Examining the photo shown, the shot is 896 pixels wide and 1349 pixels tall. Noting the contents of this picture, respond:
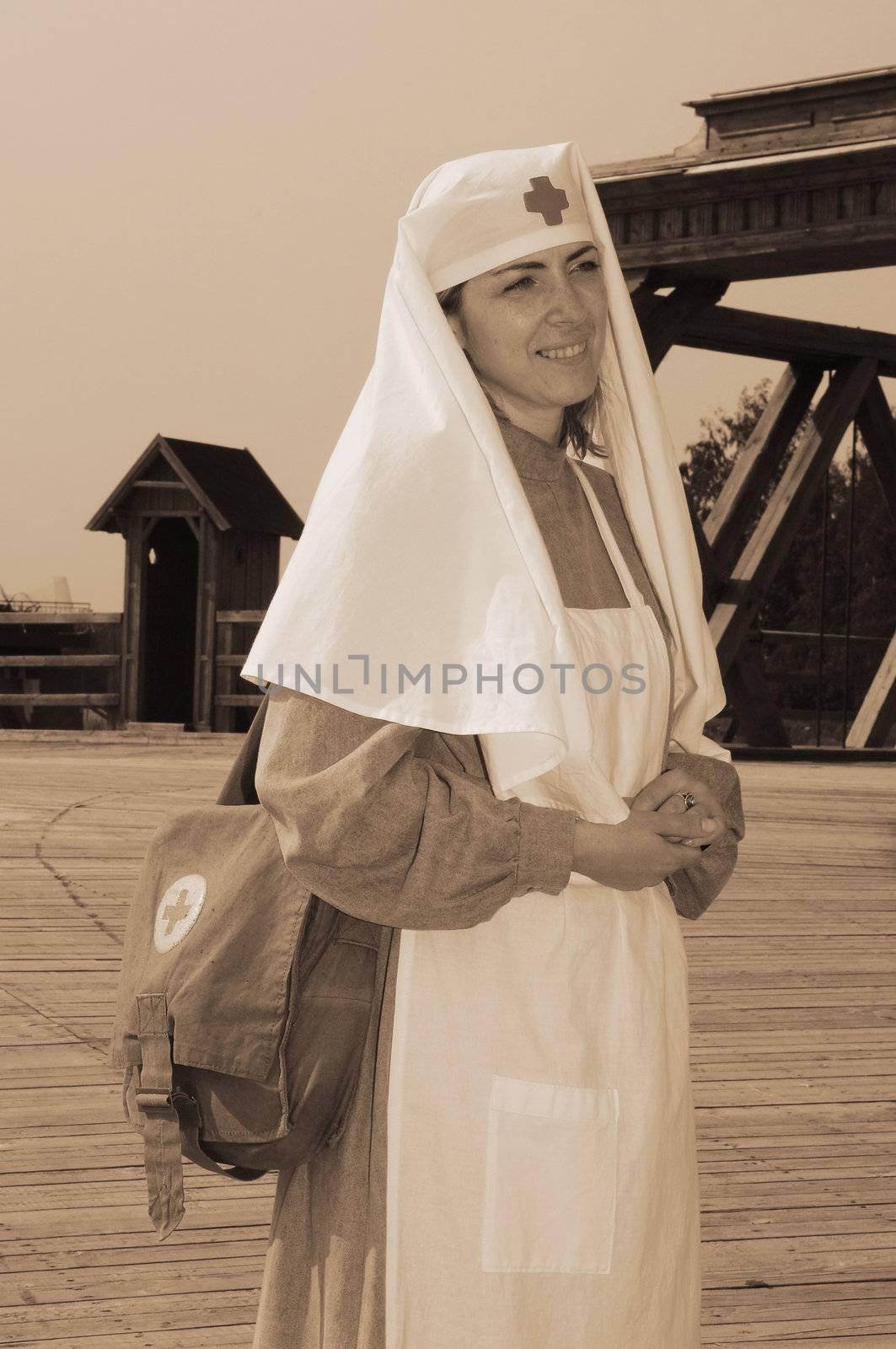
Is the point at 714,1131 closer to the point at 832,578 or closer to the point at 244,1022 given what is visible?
the point at 244,1022

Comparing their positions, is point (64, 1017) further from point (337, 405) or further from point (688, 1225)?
point (337, 405)

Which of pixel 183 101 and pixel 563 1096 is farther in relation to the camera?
pixel 183 101

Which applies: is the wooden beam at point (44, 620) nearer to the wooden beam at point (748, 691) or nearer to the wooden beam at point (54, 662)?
the wooden beam at point (54, 662)

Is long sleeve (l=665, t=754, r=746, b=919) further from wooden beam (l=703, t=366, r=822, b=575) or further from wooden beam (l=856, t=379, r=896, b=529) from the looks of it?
wooden beam (l=856, t=379, r=896, b=529)

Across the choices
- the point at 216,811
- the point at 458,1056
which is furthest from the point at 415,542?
the point at 458,1056

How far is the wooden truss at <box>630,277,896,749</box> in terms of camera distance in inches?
362

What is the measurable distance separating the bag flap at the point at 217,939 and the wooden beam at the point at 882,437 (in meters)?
8.83

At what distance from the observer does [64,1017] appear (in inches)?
165

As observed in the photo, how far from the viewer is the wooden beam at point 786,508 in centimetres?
922

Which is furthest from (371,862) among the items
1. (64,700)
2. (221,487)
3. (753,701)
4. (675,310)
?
(64,700)

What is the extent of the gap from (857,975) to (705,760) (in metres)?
3.35

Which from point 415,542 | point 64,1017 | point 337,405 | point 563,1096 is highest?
point 337,405

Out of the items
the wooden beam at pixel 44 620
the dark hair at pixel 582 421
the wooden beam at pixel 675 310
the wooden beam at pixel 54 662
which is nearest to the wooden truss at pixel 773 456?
the wooden beam at pixel 675 310

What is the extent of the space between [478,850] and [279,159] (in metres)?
18.6
